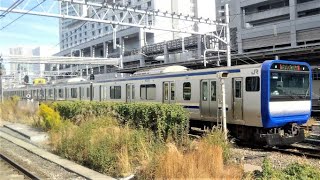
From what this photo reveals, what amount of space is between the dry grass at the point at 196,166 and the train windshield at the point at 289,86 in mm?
5555

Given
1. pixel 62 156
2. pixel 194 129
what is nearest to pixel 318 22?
pixel 194 129

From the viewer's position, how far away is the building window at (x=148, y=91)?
19344 mm

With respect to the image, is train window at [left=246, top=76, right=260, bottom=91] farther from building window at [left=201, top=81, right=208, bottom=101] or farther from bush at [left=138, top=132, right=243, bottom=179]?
bush at [left=138, top=132, right=243, bottom=179]

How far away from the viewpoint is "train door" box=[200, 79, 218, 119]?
1516 centimetres

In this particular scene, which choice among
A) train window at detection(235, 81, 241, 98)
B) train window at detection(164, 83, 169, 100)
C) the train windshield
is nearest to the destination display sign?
the train windshield

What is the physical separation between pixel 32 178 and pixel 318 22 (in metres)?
52.1

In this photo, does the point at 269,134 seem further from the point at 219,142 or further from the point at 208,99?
the point at 219,142

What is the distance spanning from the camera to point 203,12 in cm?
10019

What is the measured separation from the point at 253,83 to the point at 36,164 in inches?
297

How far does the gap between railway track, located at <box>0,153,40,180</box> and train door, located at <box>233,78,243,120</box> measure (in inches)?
289

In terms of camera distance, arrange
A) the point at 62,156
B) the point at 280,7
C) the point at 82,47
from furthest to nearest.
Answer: the point at 82,47
the point at 280,7
the point at 62,156

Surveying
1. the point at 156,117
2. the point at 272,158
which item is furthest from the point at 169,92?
the point at 272,158

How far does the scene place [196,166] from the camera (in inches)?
302

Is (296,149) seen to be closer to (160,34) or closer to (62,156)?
(62,156)
